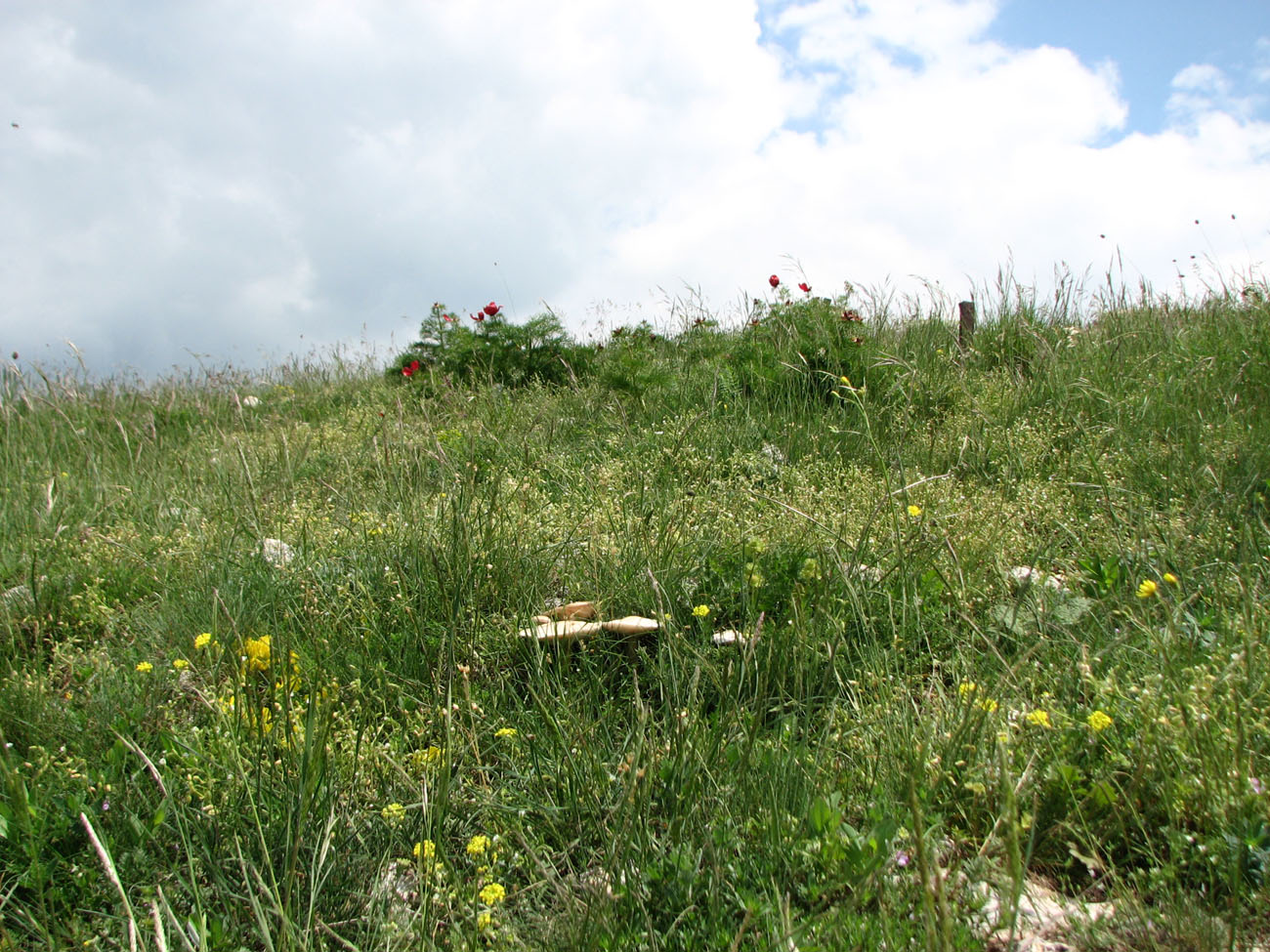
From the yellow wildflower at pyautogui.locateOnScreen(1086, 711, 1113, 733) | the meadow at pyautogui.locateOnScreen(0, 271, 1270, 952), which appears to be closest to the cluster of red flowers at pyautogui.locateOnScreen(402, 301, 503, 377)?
the meadow at pyautogui.locateOnScreen(0, 271, 1270, 952)

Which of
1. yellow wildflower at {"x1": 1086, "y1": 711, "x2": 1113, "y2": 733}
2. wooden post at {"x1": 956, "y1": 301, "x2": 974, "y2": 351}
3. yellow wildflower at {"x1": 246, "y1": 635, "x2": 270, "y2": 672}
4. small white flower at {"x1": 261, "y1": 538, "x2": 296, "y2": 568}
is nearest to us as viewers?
yellow wildflower at {"x1": 1086, "y1": 711, "x2": 1113, "y2": 733}

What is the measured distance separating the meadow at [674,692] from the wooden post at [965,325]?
1.25 meters

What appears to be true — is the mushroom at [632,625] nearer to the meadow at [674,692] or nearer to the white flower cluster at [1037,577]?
the meadow at [674,692]

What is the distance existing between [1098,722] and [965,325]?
4.95 meters

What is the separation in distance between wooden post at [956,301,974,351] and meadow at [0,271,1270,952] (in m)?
1.25

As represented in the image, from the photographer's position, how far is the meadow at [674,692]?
1.38m

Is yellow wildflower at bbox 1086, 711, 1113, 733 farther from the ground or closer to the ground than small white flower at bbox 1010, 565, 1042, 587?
closer to the ground

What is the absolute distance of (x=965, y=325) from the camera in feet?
19.6

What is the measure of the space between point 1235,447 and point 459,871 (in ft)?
12.0

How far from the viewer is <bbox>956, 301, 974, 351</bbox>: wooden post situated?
579 centimetres

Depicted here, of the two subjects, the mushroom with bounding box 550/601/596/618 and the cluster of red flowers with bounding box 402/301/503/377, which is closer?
the mushroom with bounding box 550/601/596/618

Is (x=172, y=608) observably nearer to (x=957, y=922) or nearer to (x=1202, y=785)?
(x=957, y=922)

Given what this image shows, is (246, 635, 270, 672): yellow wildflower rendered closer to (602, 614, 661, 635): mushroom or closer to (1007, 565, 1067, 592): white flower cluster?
(602, 614, 661, 635): mushroom

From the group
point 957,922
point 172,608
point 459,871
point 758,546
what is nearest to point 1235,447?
point 758,546
